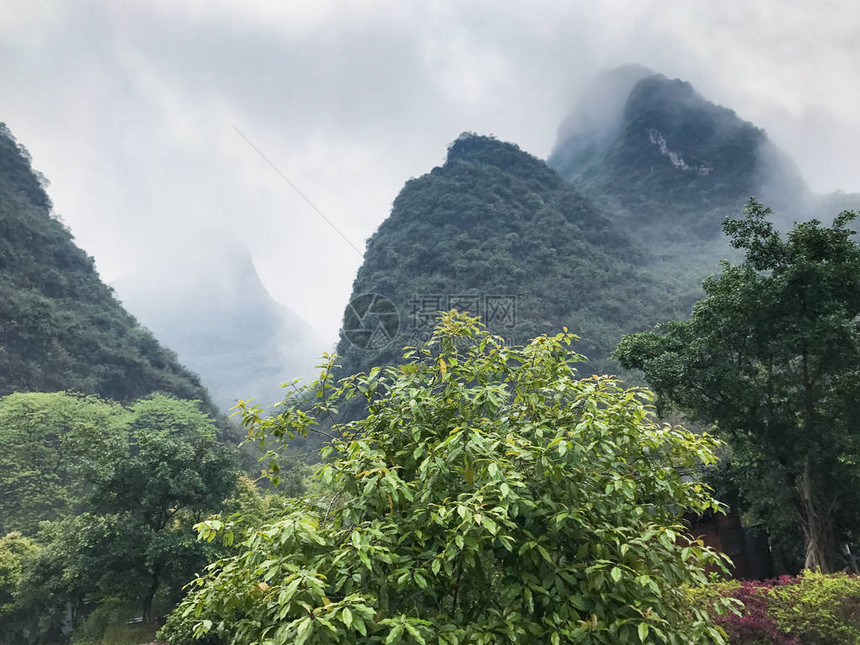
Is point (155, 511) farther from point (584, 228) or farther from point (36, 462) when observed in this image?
point (584, 228)

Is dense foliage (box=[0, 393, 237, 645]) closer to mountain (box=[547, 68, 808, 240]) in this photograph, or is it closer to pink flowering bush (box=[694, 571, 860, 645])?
pink flowering bush (box=[694, 571, 860, 645])

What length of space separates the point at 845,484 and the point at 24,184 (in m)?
45.9

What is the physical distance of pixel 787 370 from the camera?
909cm

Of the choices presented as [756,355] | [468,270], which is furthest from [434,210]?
[756,355]

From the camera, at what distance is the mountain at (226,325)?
321 ft

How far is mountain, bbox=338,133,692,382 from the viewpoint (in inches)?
1422

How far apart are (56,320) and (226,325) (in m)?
81.3

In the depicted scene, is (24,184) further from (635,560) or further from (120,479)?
(635,560)

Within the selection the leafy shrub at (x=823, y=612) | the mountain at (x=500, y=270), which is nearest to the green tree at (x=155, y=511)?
the leafy shrub at (x=823, y=612)

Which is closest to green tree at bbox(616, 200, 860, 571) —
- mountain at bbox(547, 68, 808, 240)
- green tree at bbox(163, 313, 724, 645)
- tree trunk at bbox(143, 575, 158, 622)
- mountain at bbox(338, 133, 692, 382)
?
green tree at bbox(163, 313, 724, 645)

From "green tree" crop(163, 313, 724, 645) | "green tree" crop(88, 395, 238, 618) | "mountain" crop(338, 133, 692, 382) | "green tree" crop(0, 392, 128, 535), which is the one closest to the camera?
"green tree" crop(163, 313, 724, 645)

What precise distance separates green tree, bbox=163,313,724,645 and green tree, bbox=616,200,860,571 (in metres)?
7.07

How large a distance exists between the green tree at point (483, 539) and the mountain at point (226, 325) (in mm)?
92745

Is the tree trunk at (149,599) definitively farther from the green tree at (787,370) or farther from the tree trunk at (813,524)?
the tree trunk at (813,524)
